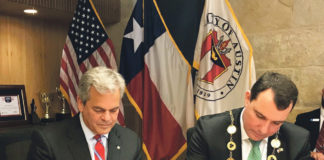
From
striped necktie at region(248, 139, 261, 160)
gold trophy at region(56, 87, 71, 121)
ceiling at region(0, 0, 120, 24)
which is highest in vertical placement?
ceiling at region(0, 0, 120, 24)

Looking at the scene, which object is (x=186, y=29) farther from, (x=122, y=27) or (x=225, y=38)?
(x=122, y=27)

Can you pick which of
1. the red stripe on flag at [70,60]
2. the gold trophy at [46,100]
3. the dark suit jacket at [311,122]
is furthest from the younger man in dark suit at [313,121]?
the gold trophy at [46,100]

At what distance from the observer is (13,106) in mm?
3148

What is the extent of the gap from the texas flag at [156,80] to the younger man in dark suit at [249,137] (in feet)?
4.30

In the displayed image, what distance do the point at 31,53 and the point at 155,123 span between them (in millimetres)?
1655

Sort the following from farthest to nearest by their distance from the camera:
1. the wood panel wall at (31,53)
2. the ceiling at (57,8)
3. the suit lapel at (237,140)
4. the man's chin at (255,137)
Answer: the wood panel wall at (31,53), the ceiling at (57,8), the suit lapel at (237,140), the man's chin at (255,137)

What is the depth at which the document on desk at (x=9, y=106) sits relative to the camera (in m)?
3.06

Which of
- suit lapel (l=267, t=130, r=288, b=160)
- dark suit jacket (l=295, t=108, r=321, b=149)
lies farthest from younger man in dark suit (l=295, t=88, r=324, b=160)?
suit lapel (l=267, t=130, r=288, b=160)

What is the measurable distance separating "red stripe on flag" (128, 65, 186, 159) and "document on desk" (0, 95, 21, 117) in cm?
116

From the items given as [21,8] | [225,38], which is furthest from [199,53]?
[21,8]

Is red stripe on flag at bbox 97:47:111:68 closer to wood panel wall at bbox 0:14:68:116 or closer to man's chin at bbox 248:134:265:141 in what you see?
wood panel wall at bbox 0:14:68:116

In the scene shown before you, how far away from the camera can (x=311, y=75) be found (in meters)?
2.87

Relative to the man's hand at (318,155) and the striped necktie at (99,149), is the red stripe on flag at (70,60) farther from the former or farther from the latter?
the man's hand at (318,155)

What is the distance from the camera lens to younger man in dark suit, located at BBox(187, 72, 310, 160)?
149cm
